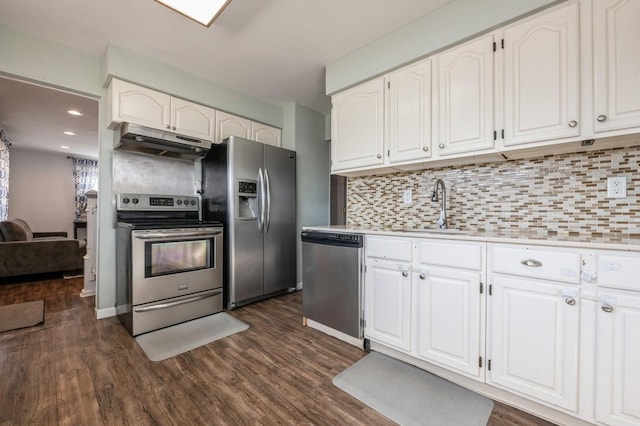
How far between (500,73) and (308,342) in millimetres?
2351

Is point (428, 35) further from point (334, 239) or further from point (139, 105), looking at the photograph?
point (139, 105)

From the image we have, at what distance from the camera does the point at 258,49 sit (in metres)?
2.59

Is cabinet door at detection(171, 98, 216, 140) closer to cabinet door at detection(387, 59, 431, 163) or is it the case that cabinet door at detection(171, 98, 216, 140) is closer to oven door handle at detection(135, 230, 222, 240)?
oven door handle at detection(135, 230, 222, 240)

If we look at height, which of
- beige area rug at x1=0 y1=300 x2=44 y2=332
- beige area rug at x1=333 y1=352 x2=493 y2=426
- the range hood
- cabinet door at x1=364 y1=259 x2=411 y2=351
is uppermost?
the range hood

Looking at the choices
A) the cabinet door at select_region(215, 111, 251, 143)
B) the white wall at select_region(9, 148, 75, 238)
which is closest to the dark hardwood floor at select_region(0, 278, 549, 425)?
the cabinet door at select_region(215, 111, 251, 143)

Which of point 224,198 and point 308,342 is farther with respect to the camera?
point 224,198

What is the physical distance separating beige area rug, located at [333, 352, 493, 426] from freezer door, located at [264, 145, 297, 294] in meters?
1.65

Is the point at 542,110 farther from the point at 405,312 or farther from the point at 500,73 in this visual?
the point at 405,312

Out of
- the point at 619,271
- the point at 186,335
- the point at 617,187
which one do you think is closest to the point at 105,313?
the point at 186,335

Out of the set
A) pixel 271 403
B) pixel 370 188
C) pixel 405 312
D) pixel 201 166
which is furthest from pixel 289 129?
pixel 271 403

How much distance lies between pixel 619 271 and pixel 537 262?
284 mm

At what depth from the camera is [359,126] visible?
2.48 m

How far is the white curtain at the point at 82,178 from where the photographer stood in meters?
7.13

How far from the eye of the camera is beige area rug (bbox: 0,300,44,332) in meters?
2.48
